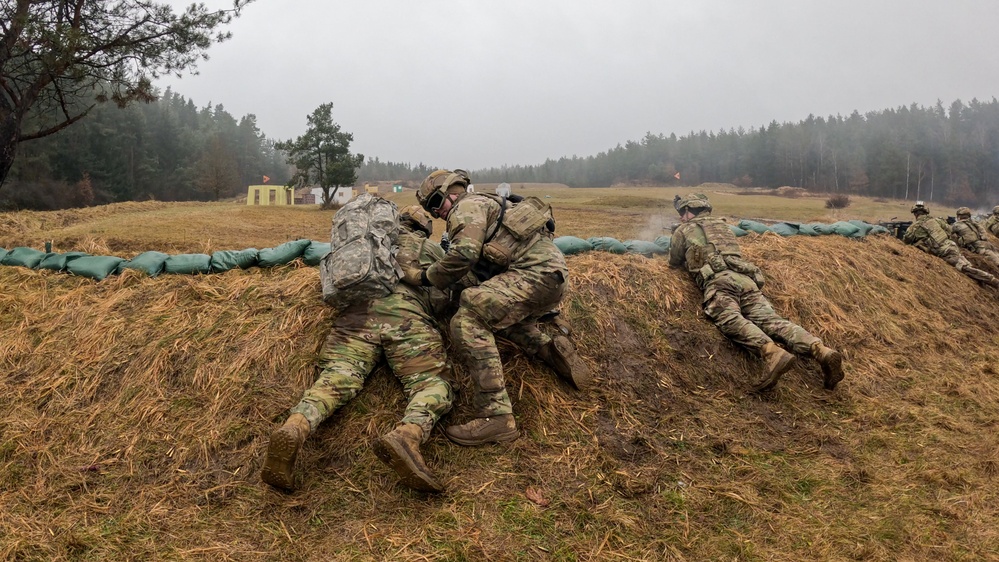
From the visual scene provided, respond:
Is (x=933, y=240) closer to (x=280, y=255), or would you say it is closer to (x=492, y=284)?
(x=492, y=284)

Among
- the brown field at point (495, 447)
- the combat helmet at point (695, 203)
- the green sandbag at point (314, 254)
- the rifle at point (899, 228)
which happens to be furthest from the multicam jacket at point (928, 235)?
the green sandbag at point (314, 254)

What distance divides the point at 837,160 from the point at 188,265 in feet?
128

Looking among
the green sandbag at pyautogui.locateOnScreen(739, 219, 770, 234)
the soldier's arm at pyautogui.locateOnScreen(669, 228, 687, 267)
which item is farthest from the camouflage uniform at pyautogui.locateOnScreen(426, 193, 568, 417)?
the green sandbag at pyautogui.locateOnScreen(739, 219, 770, 234)

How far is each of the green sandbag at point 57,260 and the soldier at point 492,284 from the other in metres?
4.12

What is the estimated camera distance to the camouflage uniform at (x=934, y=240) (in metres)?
10.9

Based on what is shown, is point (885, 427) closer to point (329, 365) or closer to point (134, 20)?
point (329, 365)

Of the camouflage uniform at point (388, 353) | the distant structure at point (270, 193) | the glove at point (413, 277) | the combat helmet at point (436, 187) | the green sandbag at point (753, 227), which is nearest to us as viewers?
the camouflage uniform at point (388, 353)

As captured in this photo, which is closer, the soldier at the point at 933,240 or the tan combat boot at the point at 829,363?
the tan combat boot at the point at 829,363

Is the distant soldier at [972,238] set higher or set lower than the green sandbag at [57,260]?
higher

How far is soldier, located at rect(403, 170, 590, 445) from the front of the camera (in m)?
3.87

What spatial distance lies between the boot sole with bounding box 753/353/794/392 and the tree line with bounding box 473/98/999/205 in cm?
2522

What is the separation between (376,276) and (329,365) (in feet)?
2.32

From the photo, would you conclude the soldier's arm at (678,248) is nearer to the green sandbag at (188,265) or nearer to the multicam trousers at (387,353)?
the multicam trousers at (387,353)

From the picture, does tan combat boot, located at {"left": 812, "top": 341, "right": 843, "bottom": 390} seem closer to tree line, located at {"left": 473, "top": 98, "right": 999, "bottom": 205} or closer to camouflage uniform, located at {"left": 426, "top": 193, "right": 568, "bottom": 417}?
camouflage uniform, located at {"left": 426, "top": 193, "right": 568, "bottom": 417}
